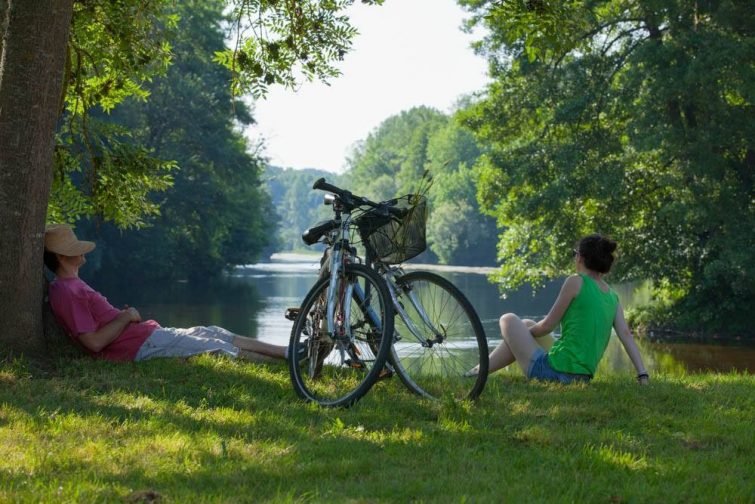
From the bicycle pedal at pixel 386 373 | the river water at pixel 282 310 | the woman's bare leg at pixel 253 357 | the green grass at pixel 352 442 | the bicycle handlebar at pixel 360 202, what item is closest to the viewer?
the green grass at pixel 352 442

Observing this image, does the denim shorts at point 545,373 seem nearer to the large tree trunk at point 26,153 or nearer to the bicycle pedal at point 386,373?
the bicycle pedal at point 386,373

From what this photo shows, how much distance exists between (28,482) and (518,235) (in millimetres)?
23596

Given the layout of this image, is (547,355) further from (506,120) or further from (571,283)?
(506,120)

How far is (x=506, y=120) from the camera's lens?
85.5ft

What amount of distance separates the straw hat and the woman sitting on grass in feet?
10.2

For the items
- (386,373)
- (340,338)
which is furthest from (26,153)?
(386,373)

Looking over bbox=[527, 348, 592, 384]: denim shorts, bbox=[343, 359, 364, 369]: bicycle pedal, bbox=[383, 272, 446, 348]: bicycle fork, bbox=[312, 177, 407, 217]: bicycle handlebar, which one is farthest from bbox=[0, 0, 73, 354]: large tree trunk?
bbox=[527, 348, 592, 384]: denim shorts

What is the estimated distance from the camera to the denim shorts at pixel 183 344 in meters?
7.11

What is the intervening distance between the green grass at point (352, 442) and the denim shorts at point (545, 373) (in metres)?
0.23

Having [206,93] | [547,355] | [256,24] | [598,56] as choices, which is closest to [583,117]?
[598,56]

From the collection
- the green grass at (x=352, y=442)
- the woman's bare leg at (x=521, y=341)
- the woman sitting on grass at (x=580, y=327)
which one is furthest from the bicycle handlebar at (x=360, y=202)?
the woman's bare leg at (x=521, y=341)

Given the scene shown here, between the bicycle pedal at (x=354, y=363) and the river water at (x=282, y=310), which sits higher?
the bicycle pedal at (x=354, y=363)

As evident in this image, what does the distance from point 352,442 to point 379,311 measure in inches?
49.2

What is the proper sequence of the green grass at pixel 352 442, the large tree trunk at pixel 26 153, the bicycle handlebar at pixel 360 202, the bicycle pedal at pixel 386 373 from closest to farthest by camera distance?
the green grass at pixel 352 442 → the bicycle handlebar at pixel 360 202 → the bicycle pedal at pixel 386 373 → the large tree trunk at pixel 26 153
